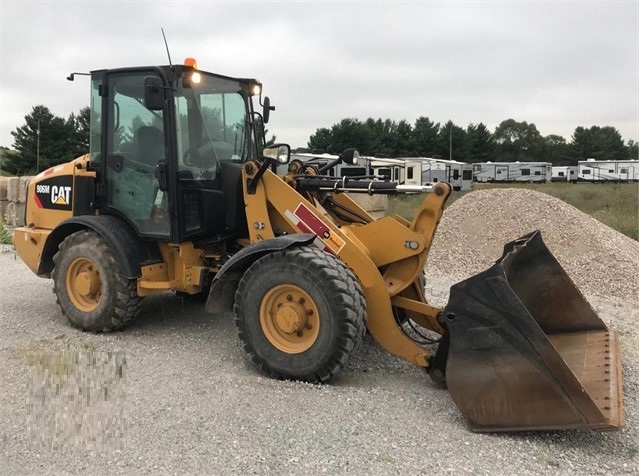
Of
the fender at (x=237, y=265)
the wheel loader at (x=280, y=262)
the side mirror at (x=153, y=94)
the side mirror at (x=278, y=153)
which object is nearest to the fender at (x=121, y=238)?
the wheel loader at (x=280, y=262)

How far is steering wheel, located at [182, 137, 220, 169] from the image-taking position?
5.50 meters

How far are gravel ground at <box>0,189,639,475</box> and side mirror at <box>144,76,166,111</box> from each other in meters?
2.22

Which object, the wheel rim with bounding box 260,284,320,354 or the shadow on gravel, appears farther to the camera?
the shadow on gravel

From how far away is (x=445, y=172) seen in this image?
41531mm

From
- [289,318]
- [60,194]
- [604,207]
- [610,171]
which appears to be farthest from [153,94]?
[610,171]

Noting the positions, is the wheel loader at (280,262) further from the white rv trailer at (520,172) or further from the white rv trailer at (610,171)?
the white rv trailer at (610,171)

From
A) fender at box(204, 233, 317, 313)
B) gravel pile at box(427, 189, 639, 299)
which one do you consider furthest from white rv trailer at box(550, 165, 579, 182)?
fender at box(204, 233, 317, 313)

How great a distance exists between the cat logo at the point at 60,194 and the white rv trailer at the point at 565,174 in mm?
54142

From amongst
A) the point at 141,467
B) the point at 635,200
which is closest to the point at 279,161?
the point at 141,467

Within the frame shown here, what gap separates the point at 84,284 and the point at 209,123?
2.05 m

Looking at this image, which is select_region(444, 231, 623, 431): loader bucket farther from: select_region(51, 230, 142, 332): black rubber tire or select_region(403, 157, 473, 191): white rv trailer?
select_region(403, 157, 473, 191): white rv trailer

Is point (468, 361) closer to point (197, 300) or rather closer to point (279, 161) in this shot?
point (279, 161)

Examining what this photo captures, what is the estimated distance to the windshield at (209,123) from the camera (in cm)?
547

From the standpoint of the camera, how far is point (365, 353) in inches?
208
